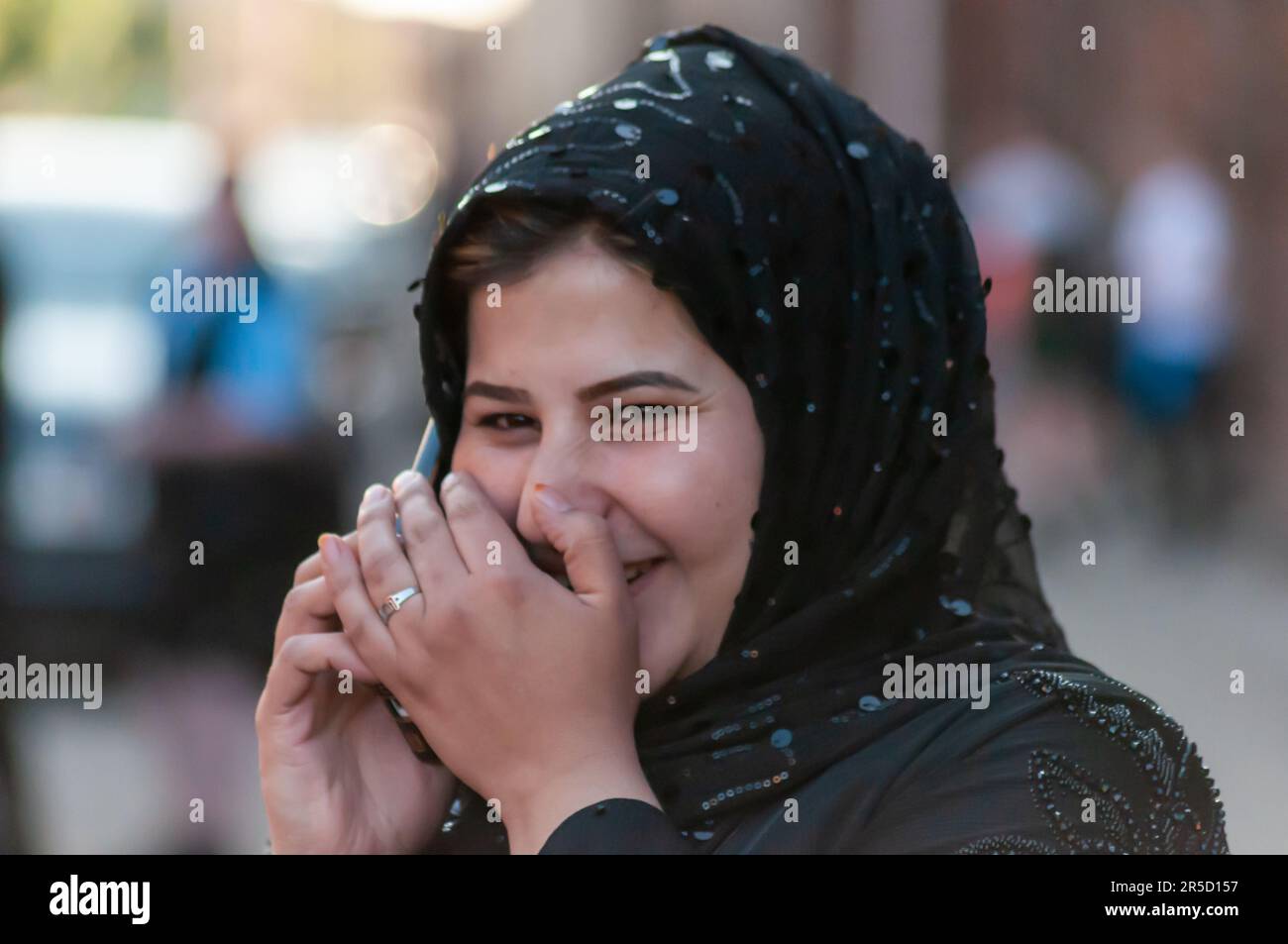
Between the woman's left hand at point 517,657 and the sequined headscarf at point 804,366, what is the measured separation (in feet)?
0.51

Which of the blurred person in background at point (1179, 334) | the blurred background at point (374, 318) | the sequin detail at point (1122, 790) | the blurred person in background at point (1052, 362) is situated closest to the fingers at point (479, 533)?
the sequin detail at point (1122, 790)

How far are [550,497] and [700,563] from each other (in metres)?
0.18

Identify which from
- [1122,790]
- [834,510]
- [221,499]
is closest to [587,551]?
[834,510]

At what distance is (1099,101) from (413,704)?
11.0 meters

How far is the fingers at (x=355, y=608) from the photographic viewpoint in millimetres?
1651

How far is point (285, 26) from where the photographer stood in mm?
14547

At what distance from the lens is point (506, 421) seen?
5.76 feet

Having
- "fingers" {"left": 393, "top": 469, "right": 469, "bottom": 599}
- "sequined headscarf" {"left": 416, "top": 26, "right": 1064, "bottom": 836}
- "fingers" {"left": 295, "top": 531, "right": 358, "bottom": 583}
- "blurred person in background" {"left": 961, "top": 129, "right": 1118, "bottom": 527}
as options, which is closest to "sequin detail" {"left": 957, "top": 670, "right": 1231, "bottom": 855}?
"sequined headscarf" {"left": 416, "top": 26, "right": 1064, "bottom": 836}

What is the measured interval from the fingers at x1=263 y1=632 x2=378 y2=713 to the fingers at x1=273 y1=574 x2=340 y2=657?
0.05 feet
